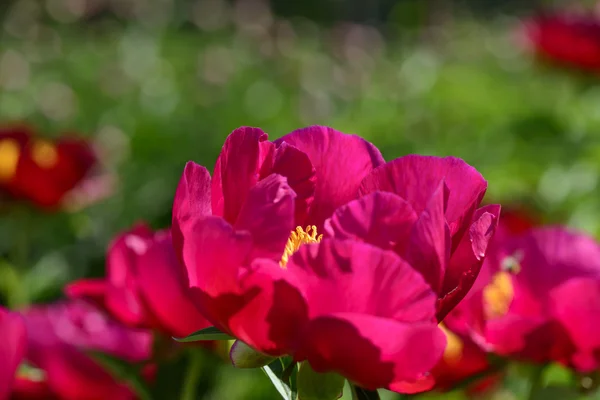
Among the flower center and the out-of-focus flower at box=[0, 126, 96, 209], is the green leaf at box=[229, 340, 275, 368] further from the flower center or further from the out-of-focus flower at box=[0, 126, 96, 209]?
the out-of-focus flower at box=[0, 126, 96, 209]

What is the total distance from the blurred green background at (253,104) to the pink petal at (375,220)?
0.32 metres

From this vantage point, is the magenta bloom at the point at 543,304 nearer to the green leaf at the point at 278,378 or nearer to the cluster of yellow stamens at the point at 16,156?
the green leaf at the point at 278,378

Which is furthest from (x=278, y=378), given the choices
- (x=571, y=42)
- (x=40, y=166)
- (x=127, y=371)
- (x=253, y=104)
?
(x=253, y=104)

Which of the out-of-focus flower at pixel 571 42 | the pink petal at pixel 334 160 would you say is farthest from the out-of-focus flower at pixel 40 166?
the out-of-focus flower at pixel 571 42

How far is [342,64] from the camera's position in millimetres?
4273

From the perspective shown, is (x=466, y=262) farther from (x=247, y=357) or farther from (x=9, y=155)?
(x=9, y=155)

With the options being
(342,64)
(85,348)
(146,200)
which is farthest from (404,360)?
(342,64)

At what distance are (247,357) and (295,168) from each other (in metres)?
0.09

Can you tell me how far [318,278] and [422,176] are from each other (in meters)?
0.07

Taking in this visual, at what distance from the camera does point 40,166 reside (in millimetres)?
1239

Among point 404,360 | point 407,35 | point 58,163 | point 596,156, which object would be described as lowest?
point 407,35

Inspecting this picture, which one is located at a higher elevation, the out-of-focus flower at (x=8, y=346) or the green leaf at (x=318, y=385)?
the green leaf at (x=318, y=385)

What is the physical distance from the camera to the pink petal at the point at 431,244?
0.41 meters

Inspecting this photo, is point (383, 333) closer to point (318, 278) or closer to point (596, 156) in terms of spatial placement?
point (318, 278)
